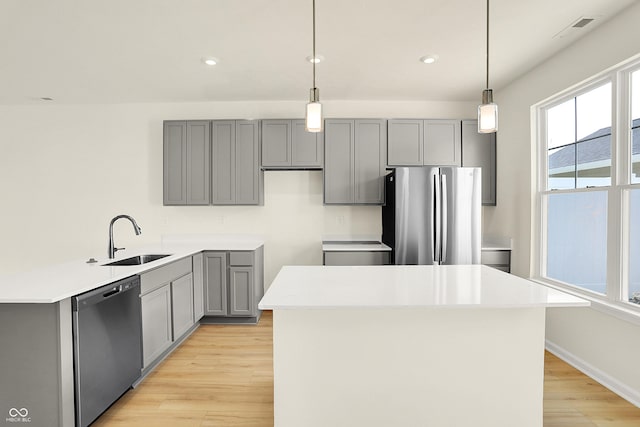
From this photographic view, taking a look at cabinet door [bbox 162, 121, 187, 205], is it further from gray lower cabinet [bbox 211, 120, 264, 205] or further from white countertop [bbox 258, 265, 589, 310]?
white countertop [bbox 258, 265, 589, 310]

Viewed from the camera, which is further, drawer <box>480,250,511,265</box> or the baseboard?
drawer <box>480,250,511,265</box>

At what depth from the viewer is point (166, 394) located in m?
2.35

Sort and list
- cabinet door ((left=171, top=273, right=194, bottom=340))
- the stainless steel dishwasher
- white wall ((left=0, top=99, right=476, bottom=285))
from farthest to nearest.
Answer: white wall ((left=0, top=99, right=476, bottom=285)) < cabinet door ((left=171, top=273, right=194, bottom=340)) < the stainless steel dishwasher

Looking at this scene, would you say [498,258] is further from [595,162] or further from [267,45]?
[267,45]

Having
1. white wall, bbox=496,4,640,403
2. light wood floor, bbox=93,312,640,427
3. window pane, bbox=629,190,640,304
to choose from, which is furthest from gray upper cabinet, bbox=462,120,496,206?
light wood floor, bbox=93,312,640,427

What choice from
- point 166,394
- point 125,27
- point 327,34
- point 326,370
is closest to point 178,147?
point 125,27

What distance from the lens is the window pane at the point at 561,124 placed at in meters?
2.93

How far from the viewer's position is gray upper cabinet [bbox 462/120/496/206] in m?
3.95

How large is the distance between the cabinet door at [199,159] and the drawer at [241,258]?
792 millimetres

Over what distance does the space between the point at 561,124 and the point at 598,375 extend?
84.3 inches

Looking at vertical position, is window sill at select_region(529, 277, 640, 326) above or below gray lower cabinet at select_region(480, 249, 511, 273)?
below

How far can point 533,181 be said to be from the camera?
3307mm

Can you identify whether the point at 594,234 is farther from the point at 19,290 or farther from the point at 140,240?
the point at 140,240

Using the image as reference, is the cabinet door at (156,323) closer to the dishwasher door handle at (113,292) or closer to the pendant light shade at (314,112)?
the dishwasher door handle at (113,292)
